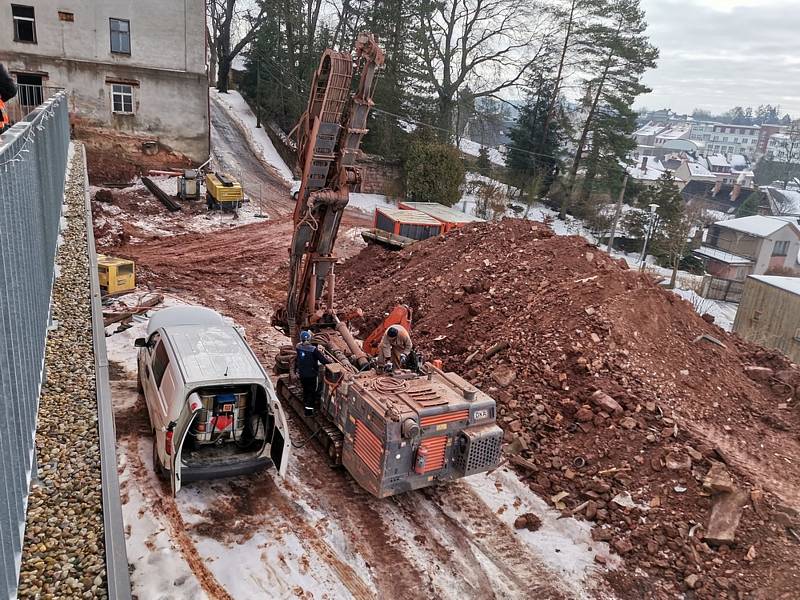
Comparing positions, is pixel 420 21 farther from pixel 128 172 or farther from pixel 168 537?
pixel 168 537

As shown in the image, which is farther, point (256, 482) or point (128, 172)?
point (128, 172)

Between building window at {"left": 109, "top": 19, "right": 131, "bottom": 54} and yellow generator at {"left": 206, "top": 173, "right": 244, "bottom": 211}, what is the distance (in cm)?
790

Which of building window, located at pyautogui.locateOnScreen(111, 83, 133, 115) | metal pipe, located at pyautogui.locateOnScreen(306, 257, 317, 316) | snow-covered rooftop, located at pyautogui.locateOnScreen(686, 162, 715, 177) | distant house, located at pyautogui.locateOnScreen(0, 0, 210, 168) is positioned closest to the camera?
metal pipe, located at pyautogui.locateOnScreen(306, 257, 317, 316)

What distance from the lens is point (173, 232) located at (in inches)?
947

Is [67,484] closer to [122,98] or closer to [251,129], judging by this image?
[122,98]

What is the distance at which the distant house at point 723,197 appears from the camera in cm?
6800

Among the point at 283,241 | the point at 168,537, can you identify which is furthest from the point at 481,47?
the point at 168,537

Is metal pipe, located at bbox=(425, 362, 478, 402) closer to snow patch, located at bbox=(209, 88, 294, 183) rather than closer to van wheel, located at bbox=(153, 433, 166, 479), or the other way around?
van wheel, located at bbox=(153, 433, 166, 479)

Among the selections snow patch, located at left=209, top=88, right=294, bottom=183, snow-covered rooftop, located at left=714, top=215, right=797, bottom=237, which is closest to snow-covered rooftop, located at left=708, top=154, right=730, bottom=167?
snow-covered rooftop, located at left=714, top=215, right=797, bottom=237

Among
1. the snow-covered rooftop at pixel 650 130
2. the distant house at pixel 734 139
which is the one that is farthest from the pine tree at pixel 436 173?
the distant house at pixel 734 139

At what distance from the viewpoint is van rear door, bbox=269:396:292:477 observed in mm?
8000

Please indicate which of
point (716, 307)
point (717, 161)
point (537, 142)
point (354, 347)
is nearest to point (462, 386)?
point (354, 347)

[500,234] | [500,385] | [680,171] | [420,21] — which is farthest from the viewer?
[680,171]

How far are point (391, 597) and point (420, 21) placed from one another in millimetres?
35280
